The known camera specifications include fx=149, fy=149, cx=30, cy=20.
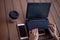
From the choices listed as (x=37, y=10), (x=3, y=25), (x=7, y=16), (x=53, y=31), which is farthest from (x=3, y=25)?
(x=53, y=31)

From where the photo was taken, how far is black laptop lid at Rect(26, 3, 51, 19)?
5.33ft

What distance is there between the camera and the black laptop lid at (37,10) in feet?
5.33

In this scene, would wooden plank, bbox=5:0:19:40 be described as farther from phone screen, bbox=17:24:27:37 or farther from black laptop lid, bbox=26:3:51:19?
Answer: black laptop lid, bbox=26:3:51:19

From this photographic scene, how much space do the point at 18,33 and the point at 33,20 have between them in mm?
238

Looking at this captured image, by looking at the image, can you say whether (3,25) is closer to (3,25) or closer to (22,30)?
(3,25)

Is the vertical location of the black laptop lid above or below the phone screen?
above

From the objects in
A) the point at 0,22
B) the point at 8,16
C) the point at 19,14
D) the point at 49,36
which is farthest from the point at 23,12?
the point at 49,36

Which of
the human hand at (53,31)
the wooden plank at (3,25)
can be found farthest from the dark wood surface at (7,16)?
the human hand at (53,31)

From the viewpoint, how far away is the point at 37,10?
1663mm

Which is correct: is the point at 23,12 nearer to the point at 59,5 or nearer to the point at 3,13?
the point at 3,13

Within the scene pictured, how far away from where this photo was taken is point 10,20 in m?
1.68

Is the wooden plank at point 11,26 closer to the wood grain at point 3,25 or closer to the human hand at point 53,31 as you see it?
the wood grain at point 3,25

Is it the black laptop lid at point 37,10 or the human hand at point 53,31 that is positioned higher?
the black laptop lid at point 37,10

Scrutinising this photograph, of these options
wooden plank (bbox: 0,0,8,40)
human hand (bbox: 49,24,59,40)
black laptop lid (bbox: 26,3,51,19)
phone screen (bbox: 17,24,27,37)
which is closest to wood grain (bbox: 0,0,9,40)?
wooden plank (bbox: 0,0,8,40)
